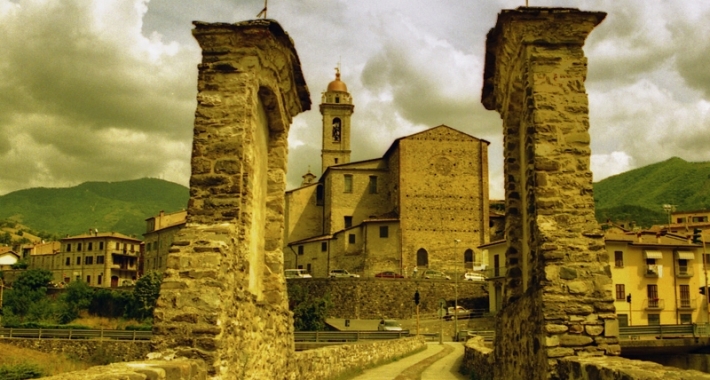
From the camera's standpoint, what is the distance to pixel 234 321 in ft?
26.7

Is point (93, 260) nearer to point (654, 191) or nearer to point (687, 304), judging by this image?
point (687, 304)

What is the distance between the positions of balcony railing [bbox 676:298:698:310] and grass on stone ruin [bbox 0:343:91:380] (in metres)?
34.6

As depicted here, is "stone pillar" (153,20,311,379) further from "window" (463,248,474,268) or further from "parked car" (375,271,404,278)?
"window" (463,248,474,268)

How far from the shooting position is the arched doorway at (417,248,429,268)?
60281mm

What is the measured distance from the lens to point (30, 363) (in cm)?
2662

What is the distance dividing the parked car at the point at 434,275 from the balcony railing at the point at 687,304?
1722 cm

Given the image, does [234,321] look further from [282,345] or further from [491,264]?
[491,264]

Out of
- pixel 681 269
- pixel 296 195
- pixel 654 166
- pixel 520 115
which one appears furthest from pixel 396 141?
pixel 654 166

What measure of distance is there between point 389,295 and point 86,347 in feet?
75.1

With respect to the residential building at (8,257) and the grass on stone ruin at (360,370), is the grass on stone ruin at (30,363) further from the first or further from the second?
the residential building at (8,257)

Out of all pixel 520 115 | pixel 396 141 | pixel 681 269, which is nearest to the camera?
pixel 520 115

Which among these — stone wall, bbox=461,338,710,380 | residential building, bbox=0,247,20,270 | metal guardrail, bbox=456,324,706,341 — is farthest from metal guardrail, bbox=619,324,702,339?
residential building, bbox=0,247,20,270

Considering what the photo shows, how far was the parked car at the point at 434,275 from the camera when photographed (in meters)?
54.1

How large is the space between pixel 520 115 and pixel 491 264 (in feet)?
136
